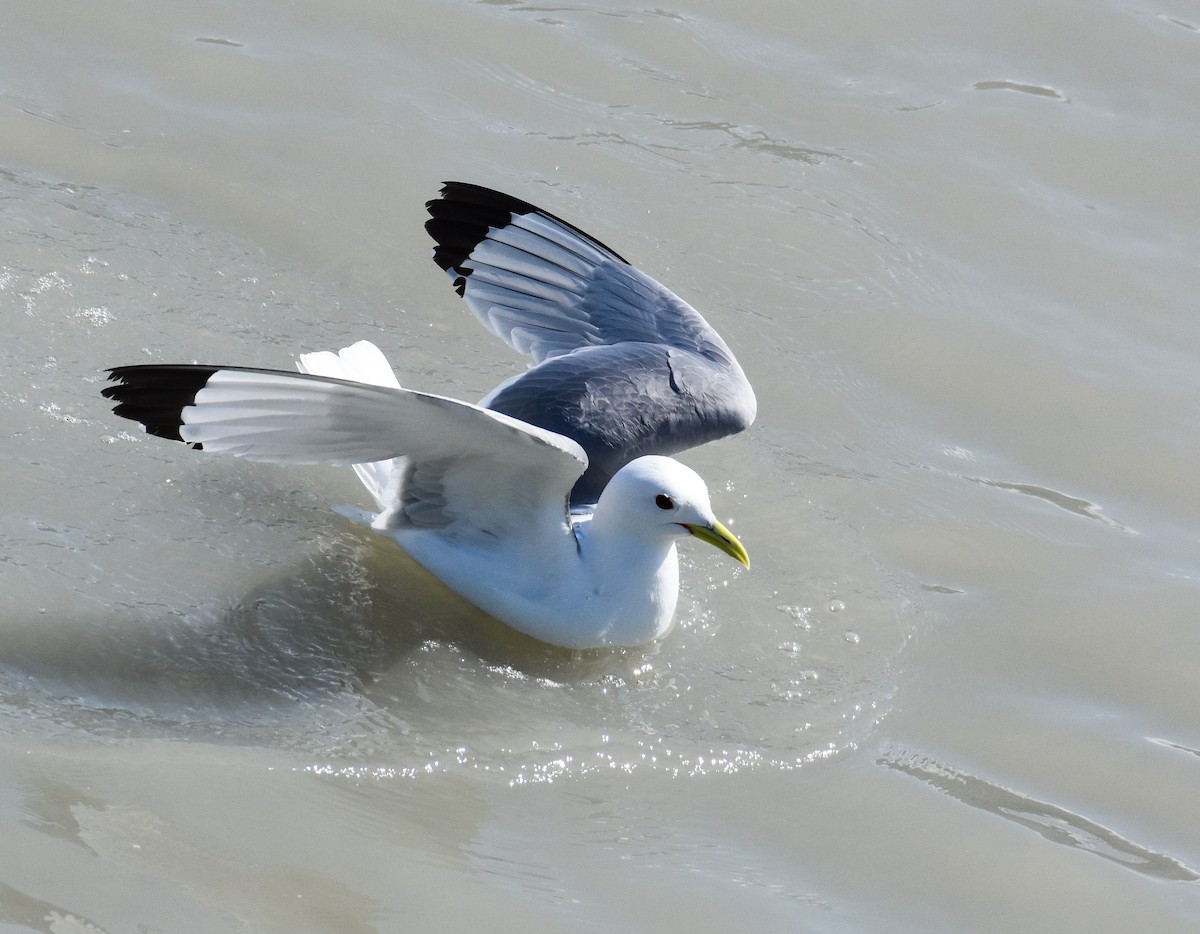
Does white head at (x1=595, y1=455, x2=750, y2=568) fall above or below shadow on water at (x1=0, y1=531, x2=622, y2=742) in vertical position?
above

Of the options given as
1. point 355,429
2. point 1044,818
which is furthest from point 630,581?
point 1044,818

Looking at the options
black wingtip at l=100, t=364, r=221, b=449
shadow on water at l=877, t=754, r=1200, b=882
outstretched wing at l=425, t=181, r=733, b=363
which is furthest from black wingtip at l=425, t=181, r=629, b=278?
shadow on water at l=877, t=754, r=1200, b=882

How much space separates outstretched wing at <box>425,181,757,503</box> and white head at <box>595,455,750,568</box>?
1.15ft

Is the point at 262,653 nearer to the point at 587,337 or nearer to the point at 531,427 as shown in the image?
the point at 531,427

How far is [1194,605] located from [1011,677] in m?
0.72

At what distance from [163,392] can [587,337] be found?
1807 millimetres

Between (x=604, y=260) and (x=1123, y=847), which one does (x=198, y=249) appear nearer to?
(x=604, y=260)

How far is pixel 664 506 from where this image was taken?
4.30 metres

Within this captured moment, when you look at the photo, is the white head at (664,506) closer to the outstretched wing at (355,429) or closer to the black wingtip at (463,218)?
the outstretched wing at (355,429)

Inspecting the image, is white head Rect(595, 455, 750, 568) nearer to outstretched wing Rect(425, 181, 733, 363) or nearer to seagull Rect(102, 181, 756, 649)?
seagull Rect(102, 181, 756, 649)

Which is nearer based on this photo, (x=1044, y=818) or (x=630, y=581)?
(x=1044, y=818)

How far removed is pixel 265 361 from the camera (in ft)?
17.1

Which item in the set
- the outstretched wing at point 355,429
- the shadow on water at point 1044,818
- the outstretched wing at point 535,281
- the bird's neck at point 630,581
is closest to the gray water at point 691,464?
the shadow on water at point 1044,818

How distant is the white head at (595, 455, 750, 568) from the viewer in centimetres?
429
